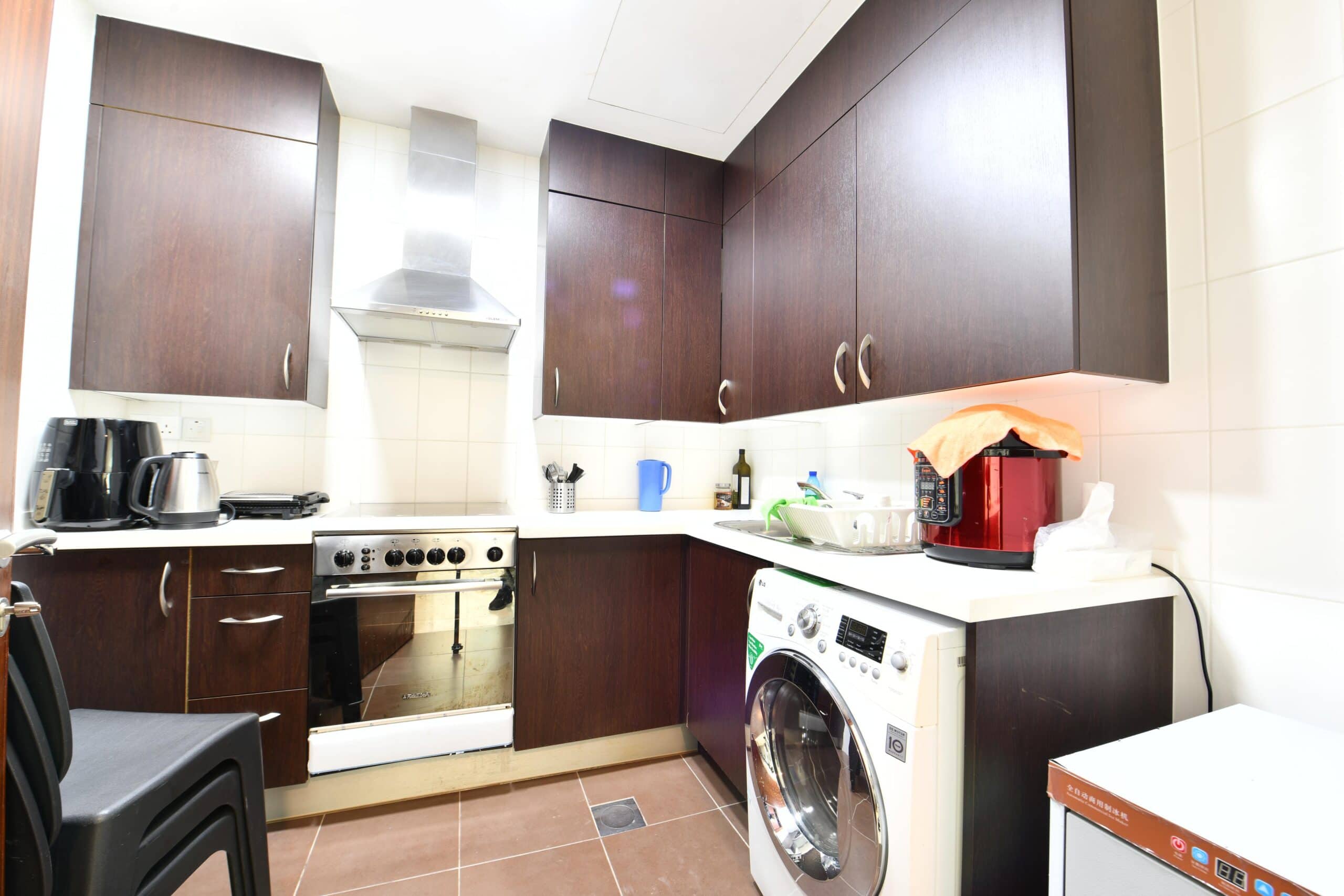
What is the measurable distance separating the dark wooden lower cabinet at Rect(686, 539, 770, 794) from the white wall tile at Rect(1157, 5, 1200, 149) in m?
1.31

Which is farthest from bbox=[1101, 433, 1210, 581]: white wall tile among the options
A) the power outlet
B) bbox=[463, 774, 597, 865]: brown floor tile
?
the power outlet

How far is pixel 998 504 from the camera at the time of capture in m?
1.06

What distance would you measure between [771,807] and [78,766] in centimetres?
131

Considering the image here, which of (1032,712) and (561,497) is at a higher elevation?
(561,497)

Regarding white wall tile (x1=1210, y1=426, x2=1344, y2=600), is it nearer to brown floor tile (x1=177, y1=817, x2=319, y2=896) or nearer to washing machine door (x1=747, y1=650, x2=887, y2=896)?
washing machine door (x1=747, y1=650, x2=887, y2=896)

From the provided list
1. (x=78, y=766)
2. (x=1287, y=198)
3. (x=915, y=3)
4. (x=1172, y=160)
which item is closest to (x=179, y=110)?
(x=78, y=766)

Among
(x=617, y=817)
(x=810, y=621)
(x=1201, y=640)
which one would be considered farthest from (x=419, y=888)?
(x=1201, y=640)

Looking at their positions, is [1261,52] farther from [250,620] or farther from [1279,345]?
[250,620]

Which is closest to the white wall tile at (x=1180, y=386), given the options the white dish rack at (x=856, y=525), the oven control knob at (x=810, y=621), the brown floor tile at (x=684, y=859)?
the white dish rack at (x=856, y=525)

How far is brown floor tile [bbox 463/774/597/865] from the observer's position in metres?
1.46

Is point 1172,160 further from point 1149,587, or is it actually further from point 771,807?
point 771,807

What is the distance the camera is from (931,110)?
1.22 m

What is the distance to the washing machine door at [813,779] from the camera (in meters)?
0.91

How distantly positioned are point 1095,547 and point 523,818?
1689 millimetres
